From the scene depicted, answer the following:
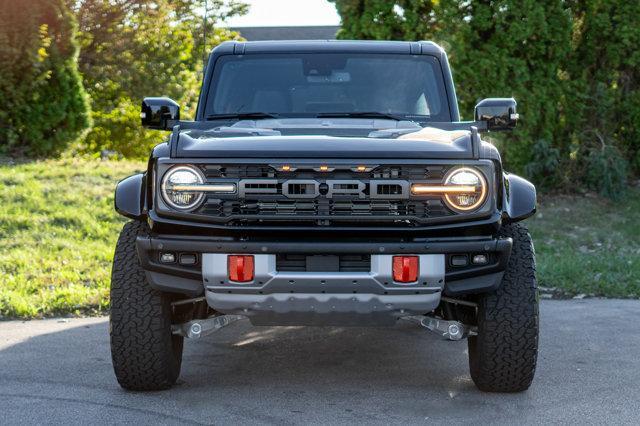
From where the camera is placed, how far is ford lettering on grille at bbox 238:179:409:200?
15.8 ft

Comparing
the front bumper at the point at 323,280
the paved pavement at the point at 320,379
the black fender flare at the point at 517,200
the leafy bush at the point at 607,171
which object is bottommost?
the leafy bush at the point at 607,171

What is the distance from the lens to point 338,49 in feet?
21.7

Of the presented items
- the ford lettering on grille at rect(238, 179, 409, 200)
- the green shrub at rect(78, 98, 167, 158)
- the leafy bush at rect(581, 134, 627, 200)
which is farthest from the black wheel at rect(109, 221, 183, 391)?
the green shrub at rect(78, 98, 167, 158)

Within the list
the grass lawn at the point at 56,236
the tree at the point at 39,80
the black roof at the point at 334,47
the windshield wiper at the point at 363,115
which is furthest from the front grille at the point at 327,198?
the tree at the point at 39,80

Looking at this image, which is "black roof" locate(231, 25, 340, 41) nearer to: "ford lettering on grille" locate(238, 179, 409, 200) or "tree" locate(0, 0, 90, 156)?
"tree" locate(0, 0, 90, 156)

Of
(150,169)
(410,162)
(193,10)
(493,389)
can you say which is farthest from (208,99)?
(193,10)

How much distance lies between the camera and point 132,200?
514 cm

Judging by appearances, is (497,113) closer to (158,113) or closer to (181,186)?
(158,113)

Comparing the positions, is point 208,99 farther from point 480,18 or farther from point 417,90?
point 480,18

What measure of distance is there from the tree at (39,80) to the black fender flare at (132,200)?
28.5ft

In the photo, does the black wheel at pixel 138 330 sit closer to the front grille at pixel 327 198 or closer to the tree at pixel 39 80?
the front grille at pixel 327 198

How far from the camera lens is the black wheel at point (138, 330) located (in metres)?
5.11

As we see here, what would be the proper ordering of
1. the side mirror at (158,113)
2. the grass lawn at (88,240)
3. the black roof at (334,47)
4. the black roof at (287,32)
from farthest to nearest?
1. the black roof at (287,32)
2. the grass lawn at (88,240)
3. the black roof at (334,47)
4. the side mirror at (158,113)

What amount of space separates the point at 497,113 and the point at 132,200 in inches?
88.5
